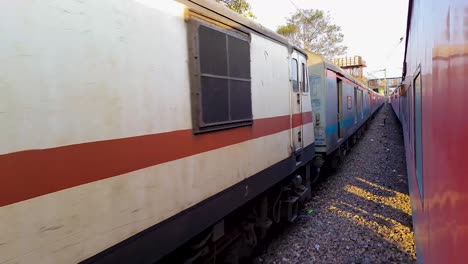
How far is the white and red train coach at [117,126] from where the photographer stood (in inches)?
63.5

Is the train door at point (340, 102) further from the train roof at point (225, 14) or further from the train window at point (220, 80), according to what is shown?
the train window at point (220, 80)

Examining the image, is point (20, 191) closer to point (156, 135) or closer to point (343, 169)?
point (156, 135)

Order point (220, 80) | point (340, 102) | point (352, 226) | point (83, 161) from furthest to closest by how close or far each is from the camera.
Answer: point (340, 102) < point (352, 226) < point (220, 80) < point (83, 161)

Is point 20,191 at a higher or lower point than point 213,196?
higher

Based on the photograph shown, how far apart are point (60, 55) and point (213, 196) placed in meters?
1.91

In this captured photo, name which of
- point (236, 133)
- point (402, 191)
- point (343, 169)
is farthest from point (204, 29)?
point (343, 169)

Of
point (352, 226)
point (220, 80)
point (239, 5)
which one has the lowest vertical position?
point (352, 226)

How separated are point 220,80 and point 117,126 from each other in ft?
4.64

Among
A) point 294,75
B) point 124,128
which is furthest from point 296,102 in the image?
point 124,128

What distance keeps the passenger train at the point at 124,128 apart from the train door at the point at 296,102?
157 centimetres

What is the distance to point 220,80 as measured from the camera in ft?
11.0

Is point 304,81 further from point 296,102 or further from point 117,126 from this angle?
point 117,126

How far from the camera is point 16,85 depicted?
1585mm

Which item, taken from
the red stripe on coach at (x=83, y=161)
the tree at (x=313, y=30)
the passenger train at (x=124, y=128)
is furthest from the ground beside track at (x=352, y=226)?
the tree at (x=313, y=30)
